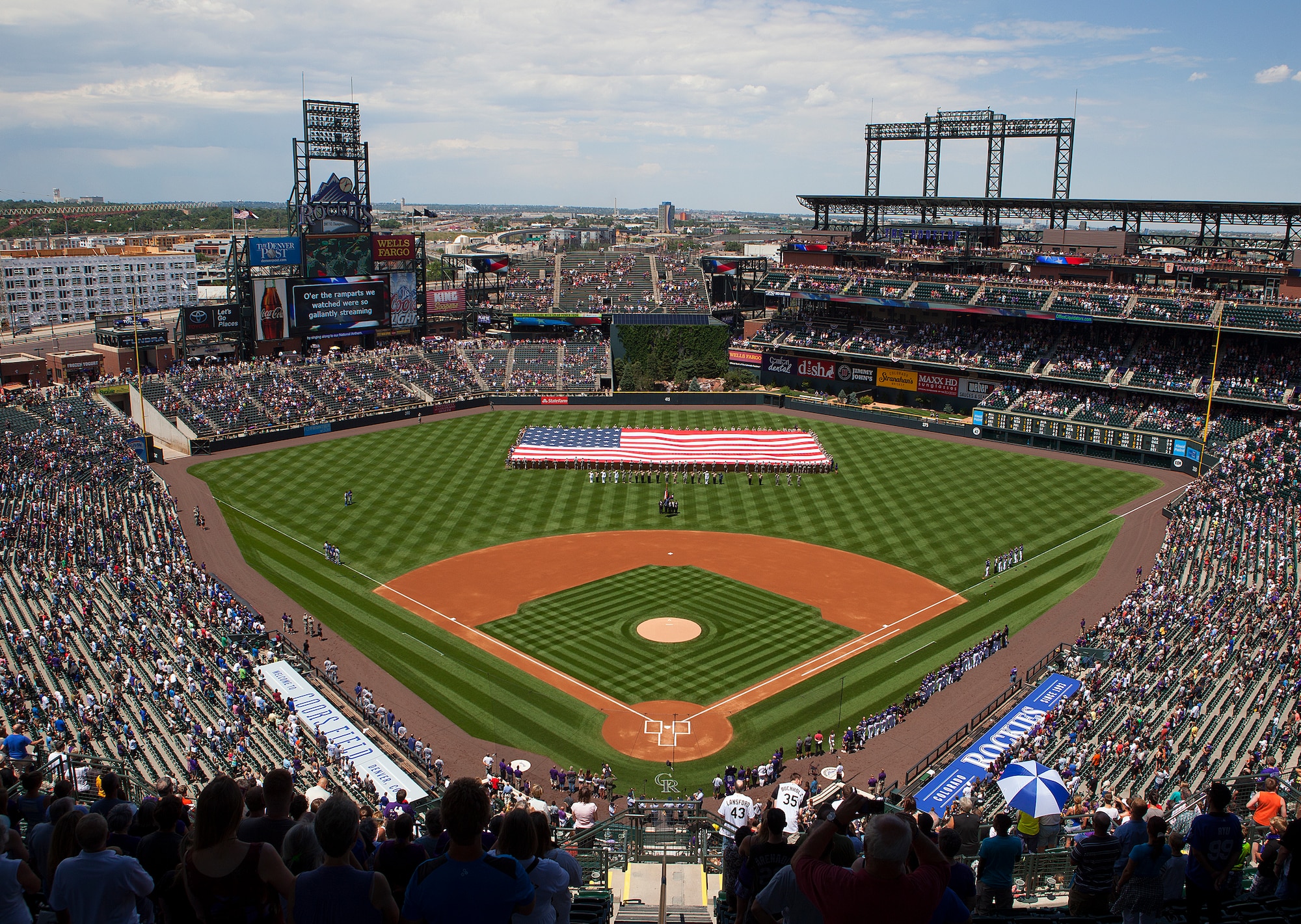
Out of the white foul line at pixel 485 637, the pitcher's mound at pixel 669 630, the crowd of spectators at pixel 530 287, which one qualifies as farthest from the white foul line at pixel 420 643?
the crowd of spectators at pixel 530 287

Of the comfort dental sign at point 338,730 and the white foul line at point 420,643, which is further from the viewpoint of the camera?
the white foul line at point 420,643

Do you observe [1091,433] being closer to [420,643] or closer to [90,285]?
[420,643]

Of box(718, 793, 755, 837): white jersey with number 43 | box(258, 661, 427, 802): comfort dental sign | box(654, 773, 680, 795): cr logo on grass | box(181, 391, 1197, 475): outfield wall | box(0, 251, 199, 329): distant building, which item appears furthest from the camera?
box(0, 251, 199, 329): distant building

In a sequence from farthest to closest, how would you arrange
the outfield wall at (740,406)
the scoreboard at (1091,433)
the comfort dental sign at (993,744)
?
the outfield wall at (740,406), the scoreboard at (1091,433), the comfort dental sign at (993,744)

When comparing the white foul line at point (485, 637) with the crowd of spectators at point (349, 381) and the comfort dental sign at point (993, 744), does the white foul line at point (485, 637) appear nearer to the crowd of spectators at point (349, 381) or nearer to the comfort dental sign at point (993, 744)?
the comfort dental sign at point (993, 744)

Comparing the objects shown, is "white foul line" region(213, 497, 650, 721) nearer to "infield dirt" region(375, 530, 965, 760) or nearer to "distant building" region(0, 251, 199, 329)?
"infield dirt" region(375, 530, 965, 760)

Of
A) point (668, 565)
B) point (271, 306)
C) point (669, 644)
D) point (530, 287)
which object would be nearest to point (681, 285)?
point (530, 287)

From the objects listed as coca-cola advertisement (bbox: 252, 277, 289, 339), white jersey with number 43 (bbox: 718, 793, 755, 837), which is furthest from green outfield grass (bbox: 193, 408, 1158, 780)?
coca-cola advertisement (bbox: 252, 277, 289, 339)
